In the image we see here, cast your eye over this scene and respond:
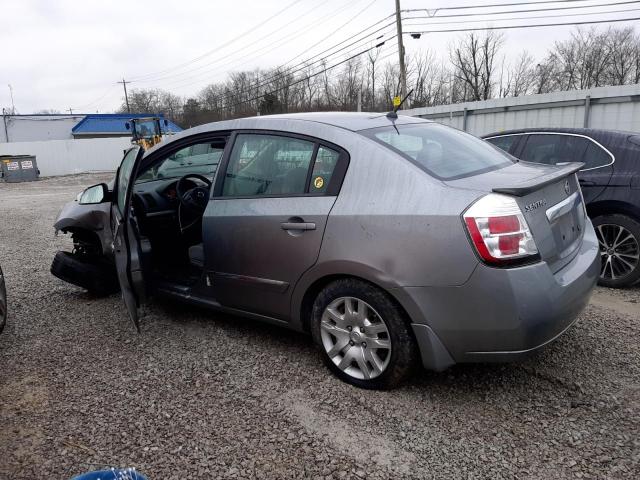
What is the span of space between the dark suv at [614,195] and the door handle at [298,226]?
322 centimetres

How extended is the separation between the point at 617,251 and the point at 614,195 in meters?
0.53

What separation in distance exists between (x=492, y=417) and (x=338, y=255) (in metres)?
1.20

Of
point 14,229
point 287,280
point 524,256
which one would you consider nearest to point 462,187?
point 524,256

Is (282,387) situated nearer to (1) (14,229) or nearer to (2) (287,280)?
(2) (287,280)

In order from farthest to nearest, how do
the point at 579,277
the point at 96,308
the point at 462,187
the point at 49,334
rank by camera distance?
the point at 96,308, the point at 49,334, the point at 579,277, the point at 462,187

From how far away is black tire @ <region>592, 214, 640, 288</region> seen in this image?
180 inches

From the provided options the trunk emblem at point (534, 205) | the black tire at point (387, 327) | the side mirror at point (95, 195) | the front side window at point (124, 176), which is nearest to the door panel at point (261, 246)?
the black tire at point (387, 327)

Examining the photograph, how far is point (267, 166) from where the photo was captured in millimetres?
3293

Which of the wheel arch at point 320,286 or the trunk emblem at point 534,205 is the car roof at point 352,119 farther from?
the trunk emblem at point 534,205

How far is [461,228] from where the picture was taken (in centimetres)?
243

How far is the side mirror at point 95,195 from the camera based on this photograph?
13.7ft

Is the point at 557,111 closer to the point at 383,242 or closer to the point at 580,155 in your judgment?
the point at 580,155

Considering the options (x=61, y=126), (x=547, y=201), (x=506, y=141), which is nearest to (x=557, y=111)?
(x=506, y=141)

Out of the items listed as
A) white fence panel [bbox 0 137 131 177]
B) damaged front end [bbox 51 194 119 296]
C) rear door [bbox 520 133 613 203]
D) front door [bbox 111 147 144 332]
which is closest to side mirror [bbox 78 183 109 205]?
damaged front end [bbox 51 194 119 296]
